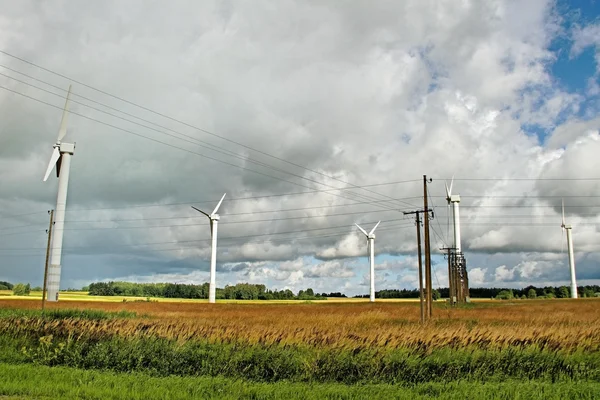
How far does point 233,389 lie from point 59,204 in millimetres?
57664

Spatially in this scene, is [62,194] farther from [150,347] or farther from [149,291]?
[149,291]

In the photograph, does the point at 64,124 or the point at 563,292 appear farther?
the point at 563,292

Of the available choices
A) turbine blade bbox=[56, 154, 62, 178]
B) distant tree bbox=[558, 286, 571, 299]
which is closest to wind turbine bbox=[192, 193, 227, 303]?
turbine blade bbox=[56, 154, 62, 178]

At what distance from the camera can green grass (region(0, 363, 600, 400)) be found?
12.5 metres

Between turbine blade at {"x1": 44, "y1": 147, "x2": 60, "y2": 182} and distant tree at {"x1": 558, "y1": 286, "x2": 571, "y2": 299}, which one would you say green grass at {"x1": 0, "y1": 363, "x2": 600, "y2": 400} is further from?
distant tree at {"x1": 558, "y1": 286, "x2": 571, "y2": 299}

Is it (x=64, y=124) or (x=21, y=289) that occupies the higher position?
(x=64, y=124)

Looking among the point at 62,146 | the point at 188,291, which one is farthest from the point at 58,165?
the point at 188,291

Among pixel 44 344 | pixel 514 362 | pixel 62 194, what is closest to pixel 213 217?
pixel 62 194

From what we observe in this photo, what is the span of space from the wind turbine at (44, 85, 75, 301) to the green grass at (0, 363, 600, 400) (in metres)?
51.6

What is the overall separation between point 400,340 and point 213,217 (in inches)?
2675

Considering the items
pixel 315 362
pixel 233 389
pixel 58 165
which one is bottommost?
pixel 233 389

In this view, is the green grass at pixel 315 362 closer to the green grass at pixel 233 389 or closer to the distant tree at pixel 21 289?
the green grass at pixel 233 389

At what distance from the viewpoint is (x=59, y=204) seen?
2496 inches

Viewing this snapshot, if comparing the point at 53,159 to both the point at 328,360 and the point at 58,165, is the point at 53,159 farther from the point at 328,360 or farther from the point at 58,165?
the point at 328,360
